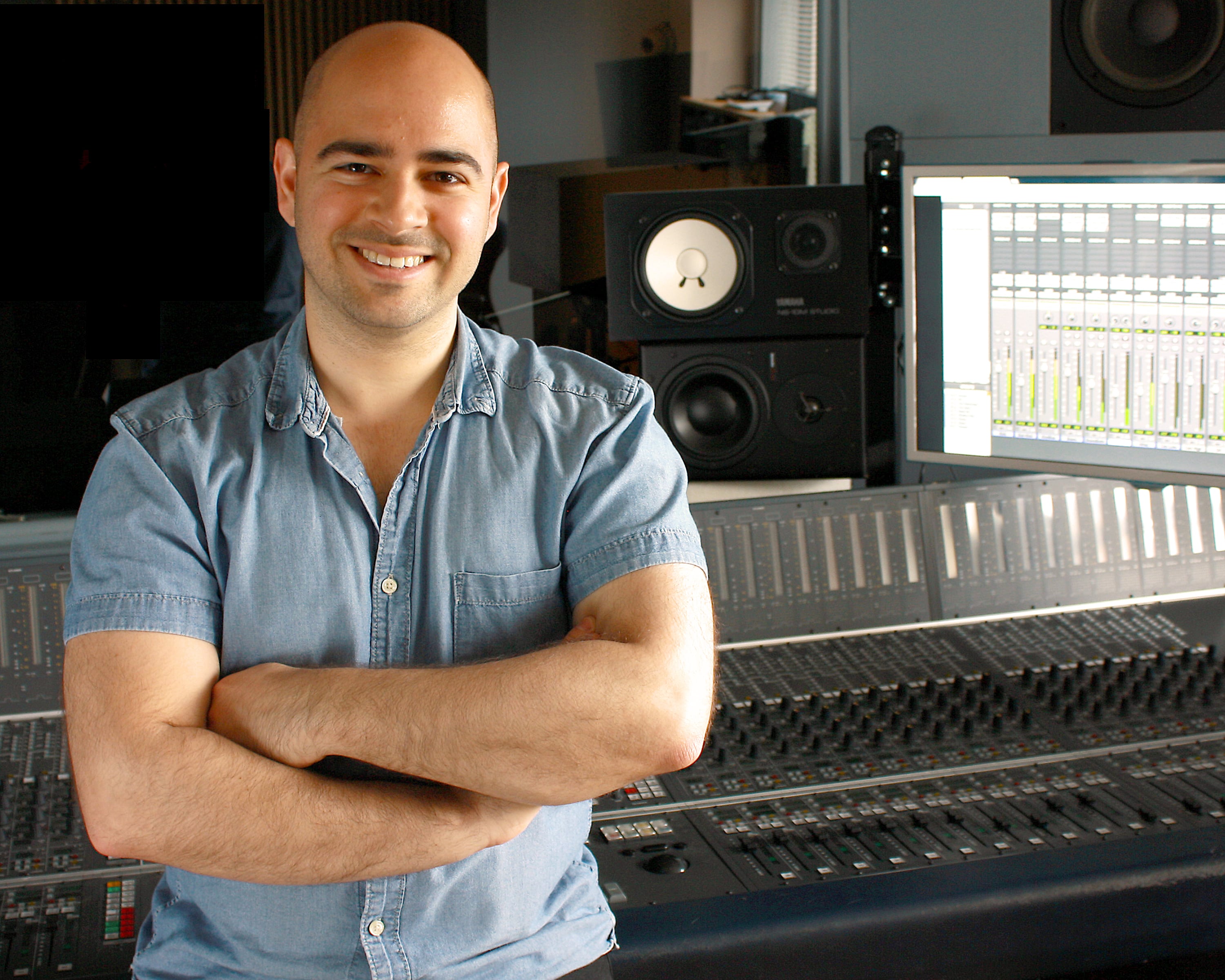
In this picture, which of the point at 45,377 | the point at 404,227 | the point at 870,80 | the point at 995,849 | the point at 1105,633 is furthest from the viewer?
the point at 870,80

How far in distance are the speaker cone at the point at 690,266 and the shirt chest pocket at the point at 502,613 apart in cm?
83

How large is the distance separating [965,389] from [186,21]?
1.50m

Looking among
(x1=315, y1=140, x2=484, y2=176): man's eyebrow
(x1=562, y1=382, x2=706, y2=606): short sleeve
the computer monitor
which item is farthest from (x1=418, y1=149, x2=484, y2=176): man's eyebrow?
the computer monitor

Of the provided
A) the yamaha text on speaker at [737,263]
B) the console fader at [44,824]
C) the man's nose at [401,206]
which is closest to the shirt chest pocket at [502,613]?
the man's nose at [401,206]

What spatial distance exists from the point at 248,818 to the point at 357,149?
2.07ft

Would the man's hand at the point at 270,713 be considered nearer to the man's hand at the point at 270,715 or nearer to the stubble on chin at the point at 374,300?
the man's hand at the point at 270,715

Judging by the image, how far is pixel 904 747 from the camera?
146 cm

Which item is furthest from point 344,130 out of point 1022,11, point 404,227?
point 1022,11

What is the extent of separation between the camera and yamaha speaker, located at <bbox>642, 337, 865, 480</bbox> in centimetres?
183

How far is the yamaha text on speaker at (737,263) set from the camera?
180 centimetres

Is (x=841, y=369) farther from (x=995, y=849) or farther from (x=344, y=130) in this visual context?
(x=344, y=130)

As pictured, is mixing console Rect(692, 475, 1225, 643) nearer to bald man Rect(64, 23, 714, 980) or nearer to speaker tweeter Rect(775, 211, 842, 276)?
speaker tweeter Rect(775, 211, 842, 276)

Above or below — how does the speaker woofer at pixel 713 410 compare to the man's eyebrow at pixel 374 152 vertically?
below

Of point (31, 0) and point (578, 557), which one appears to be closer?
point (578, 557)
